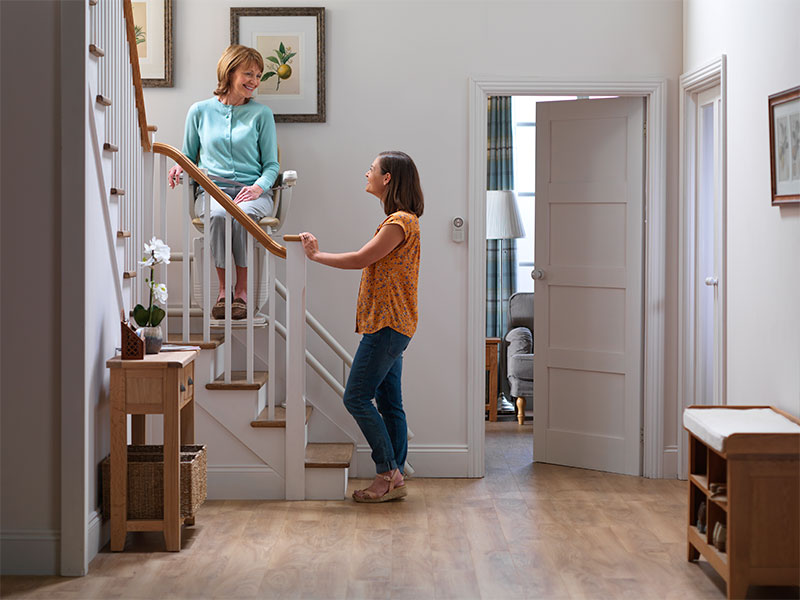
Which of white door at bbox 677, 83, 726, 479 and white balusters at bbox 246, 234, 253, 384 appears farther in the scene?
white door at bbox 677, 83, 726, 479

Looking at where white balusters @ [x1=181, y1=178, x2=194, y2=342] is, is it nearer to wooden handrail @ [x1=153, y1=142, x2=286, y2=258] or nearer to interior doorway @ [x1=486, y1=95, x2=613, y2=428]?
wooden handrail @ [x1=153, y1=142, x2=286, y2=258]

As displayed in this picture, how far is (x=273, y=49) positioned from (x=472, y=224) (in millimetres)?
1399

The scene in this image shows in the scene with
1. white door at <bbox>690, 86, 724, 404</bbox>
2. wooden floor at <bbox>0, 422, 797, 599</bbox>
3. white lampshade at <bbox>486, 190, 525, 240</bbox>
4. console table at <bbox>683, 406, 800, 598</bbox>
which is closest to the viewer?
console table at <bbox>683, 406, 800, 598</bbox>

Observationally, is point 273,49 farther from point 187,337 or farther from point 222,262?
point 187,337

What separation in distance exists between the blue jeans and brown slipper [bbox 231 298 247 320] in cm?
67

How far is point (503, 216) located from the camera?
22.2 feet

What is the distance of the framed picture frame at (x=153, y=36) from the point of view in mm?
4715

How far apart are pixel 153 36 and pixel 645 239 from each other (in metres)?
2.81

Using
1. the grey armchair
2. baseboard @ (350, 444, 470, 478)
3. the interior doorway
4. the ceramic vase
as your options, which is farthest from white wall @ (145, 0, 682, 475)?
the interior doorway

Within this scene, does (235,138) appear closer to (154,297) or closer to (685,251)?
(154,297)

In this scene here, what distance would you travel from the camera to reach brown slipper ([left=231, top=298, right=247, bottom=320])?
4367 millimetres

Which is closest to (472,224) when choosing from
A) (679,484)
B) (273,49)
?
(273,49)

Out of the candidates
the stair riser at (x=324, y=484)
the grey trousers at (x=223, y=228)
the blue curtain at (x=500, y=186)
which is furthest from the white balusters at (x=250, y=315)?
the blue curtain at (x=500, y=186)
